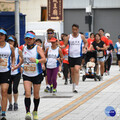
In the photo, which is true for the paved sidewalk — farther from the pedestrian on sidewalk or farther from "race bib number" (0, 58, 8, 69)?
the pedestrian on sidewalk

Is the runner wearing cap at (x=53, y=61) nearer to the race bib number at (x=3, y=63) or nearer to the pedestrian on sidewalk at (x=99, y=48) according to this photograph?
the race bib number at (x=3, y=63)

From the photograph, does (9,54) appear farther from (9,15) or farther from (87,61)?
(9,15)

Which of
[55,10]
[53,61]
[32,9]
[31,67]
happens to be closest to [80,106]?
[31,67]

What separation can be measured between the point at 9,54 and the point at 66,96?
13.4 feet

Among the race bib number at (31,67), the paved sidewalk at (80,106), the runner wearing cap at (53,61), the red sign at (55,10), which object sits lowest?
the paved sidewalk at (80,106)

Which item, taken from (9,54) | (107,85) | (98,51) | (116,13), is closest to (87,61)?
(98,51)

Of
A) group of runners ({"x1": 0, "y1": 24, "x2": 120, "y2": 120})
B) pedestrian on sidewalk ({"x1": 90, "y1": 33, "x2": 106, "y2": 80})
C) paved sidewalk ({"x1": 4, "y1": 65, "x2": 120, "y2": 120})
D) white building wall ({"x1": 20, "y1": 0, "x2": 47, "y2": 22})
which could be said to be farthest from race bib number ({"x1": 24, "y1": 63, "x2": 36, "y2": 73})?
white building wall ({"x1": 20, "y1": 0, "x2": 47, "y2": 22})

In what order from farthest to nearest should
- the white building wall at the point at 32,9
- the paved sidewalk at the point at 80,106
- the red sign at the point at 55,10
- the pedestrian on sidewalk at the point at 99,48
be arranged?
the white building wall at the point at 32,9 → the red sign at the point at 55,10 → the pedestrian on sidewalk at the point at 99,48 → the paved sidewalk at the point at 80,106

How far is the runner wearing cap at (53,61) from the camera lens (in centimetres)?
1423

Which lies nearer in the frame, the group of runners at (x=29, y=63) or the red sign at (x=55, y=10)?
the group of runners at (x=29, y=63)

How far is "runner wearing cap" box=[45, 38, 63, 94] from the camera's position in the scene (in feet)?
46.7

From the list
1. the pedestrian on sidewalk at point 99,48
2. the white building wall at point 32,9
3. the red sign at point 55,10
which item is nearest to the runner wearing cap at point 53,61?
the pedestrian on sidewalk at point 99,48

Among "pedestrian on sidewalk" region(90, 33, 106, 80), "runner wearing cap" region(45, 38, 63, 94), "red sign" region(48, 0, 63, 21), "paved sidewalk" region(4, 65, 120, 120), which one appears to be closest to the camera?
"paved sidewalk" region(4, 65, 120, 120)

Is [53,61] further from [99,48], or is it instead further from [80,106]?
[99,48]
